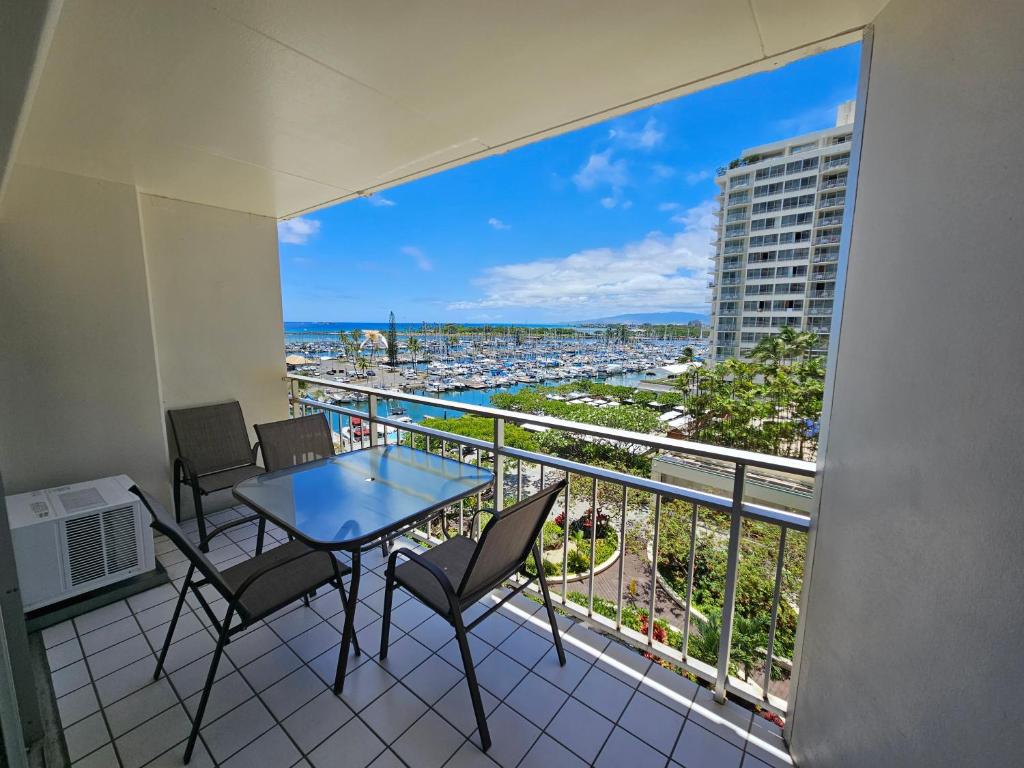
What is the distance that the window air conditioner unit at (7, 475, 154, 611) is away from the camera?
2.01m

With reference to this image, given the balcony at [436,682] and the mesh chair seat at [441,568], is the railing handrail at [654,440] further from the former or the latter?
the mesh chair seat at [441,568]

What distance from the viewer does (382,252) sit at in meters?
35.9

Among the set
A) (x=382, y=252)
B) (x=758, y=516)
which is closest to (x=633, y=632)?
(x=758, y=516)

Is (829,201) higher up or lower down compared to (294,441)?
higher up

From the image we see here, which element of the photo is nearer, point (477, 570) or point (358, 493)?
point (477, 570)

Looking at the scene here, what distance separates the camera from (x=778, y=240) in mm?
29031

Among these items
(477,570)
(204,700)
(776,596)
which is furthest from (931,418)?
(204,700)

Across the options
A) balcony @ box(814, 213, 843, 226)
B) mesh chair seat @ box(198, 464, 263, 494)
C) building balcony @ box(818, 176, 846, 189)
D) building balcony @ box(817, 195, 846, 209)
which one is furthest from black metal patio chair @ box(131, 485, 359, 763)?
building balcony @ box(818, 176, 846, 189)

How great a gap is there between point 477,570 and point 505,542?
140mm

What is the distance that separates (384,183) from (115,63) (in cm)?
150

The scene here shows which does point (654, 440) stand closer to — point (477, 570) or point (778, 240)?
point (477, 570)

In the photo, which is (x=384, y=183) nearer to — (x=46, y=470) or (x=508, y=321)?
(x=46, y=470)

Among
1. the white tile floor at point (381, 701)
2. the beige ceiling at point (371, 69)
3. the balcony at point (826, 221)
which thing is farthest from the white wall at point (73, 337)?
the balcony at point (826, 221)

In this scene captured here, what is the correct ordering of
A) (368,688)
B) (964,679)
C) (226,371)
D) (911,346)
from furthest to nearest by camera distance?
(226,371) < (368,688) < (911,346) < (964,679)
